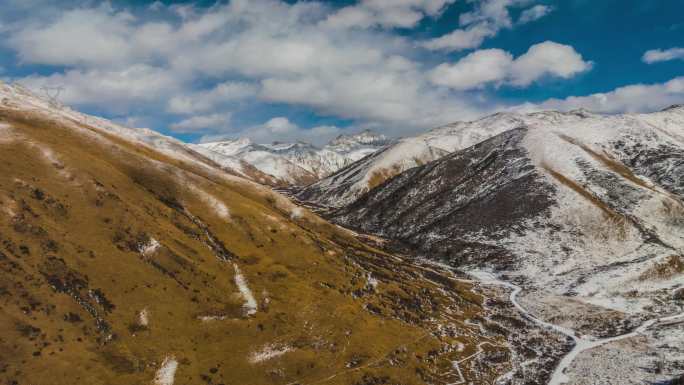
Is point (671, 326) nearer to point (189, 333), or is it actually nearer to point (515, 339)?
point (515, 339)

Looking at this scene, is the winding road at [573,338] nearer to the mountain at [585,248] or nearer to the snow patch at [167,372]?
the mountain at [585,248]

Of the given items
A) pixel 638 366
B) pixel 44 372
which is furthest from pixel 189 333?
pixel 638 366

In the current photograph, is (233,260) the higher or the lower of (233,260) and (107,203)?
the lower

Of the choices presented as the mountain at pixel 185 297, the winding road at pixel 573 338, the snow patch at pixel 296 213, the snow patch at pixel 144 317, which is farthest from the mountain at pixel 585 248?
the snow patch at pixel 144 317

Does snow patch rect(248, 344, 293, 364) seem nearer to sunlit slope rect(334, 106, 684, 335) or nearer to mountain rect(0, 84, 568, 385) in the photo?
mountain rect(0, 84, 568, 385)

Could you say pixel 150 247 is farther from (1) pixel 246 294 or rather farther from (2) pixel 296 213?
(2) pixel 296 213

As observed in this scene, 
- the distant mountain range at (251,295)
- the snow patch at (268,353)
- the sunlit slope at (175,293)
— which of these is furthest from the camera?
the snow patch at (268,353)

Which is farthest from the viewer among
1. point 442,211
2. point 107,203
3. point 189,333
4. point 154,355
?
point 442,211
